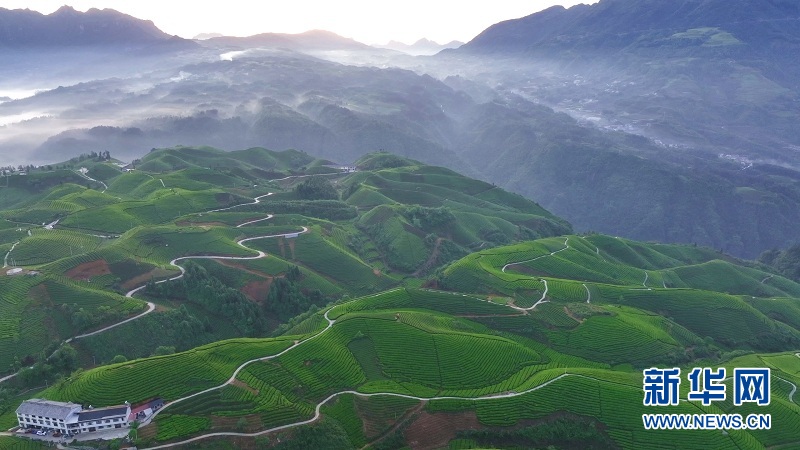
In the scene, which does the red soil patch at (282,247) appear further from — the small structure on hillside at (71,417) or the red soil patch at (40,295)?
the small structure on hillside at (71,417)

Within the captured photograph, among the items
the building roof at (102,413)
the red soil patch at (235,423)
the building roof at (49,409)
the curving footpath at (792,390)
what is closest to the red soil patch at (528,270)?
the curving footpath at (792,390)

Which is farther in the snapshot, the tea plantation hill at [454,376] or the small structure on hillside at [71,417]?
the tea plantation hill at [454,376]

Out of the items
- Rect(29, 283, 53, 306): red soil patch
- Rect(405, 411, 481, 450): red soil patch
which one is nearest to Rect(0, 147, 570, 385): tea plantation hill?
Rect(29, 283, 53, 306): red soil patch

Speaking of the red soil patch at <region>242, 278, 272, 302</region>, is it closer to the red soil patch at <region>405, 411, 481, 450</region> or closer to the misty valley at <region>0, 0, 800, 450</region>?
the misty valley at <region>0, 0, 800, 450</region>

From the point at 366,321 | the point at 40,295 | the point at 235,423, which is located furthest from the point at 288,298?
the point at 235,423

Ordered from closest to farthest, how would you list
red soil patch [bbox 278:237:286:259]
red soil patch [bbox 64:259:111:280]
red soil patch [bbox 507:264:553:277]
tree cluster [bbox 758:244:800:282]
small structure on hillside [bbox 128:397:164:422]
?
small structure on hillside [bbox 128:397:164:422]
red soil patch [bbox 64:259:111:280]
red soil patch [bbox 507:264:553:277]
red soil patch [bbox 278:237:286:259]
tree cluster [bbox 758:244:800:282]

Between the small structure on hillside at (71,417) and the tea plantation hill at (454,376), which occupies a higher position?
the small structure on hillside at (71,417)
